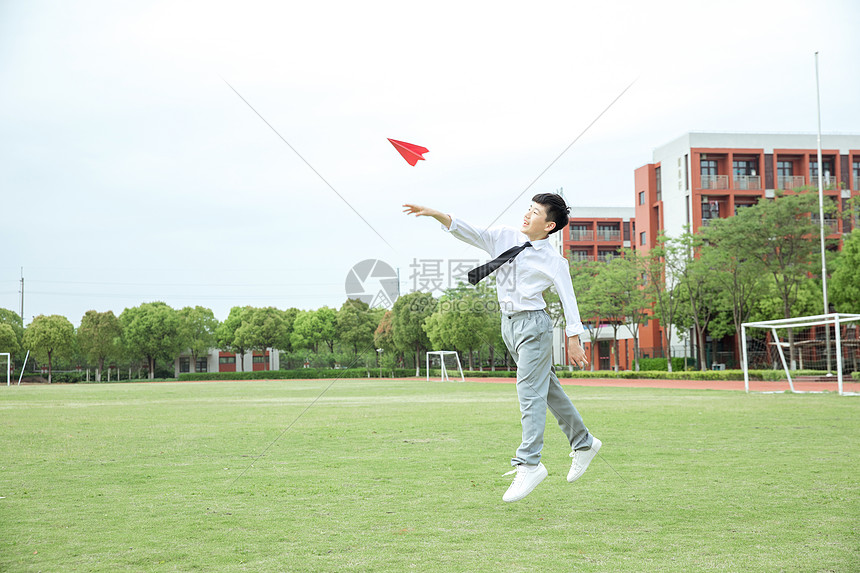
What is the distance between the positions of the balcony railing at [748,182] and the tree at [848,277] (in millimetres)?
15154


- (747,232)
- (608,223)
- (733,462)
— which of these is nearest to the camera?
(733,462)

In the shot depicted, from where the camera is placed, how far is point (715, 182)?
179 ft

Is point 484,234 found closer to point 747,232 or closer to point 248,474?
point 248,474

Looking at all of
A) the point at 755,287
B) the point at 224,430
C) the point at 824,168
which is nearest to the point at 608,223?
the point at 824,168

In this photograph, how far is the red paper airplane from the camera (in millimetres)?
5676

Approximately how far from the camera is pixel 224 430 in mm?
12078

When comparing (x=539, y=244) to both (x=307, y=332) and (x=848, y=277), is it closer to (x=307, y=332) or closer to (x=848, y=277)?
(x=848, y=277)

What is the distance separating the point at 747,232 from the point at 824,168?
69.4 ft

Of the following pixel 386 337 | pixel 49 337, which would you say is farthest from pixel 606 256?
pixel 49 337

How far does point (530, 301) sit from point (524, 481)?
1.20 metres

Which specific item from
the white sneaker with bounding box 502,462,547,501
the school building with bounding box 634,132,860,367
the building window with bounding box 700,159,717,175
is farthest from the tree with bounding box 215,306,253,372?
the white sneaker with bounding box 502,462,547,501

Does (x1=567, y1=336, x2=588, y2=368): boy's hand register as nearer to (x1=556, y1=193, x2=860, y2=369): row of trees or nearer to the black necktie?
the black necktie

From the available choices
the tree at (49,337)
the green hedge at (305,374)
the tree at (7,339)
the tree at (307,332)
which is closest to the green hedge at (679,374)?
the green hedge at (305,374)

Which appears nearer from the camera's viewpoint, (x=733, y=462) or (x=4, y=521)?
(x=4, y=521)
